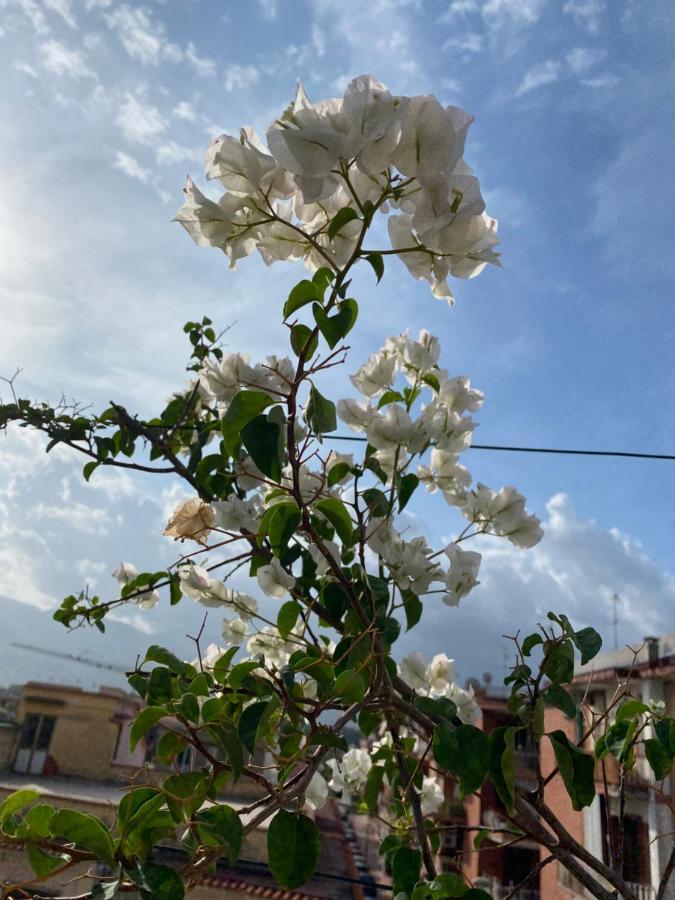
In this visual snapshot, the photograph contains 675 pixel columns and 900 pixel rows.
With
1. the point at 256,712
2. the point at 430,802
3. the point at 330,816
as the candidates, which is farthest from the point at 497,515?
the point at 330,816

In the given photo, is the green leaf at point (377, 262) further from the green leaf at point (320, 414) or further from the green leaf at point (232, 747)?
the green leaf at point (232, 747)

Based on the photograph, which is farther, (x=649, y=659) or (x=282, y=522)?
(x=649, y=659)

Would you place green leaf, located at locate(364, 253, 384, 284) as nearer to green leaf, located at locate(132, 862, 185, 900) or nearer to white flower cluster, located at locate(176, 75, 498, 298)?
white flower cluster, located at locate(176, 75, 498, 298)

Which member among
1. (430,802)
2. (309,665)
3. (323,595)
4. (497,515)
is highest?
(497,515)

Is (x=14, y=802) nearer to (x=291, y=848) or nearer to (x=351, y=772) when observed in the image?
(x=291, y=848)

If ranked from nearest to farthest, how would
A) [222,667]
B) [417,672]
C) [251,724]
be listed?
[251,724], [222,667], [417,672]

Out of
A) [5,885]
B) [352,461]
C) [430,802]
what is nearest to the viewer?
[5,885]

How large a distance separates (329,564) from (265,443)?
0.19 m

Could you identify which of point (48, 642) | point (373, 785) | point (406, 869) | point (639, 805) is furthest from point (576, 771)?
point (48, 642)

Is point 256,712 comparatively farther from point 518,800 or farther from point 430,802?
point 430,802

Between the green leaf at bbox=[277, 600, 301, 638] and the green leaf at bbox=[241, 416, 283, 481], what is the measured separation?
14.3 inches

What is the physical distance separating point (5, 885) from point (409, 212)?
57 cm

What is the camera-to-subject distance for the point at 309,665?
0.62 m

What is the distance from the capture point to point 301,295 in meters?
0.54
